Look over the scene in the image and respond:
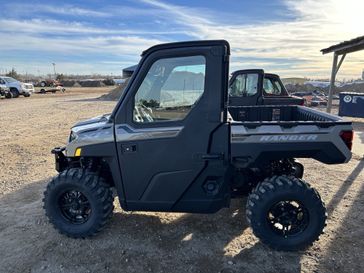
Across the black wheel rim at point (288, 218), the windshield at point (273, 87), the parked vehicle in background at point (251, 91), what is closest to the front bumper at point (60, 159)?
the black wheel rim at point (288, 218)

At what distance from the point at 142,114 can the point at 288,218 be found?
201 cm

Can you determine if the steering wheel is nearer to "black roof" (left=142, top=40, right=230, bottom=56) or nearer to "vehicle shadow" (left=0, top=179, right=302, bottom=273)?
"black roof" (left=142, top=40, right=230, bottom=56)

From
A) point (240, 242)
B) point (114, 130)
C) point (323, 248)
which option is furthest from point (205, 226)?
point (114, 130)

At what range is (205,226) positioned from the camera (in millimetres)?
4043

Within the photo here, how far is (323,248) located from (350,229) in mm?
703

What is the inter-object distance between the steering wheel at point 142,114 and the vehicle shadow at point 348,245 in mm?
2387

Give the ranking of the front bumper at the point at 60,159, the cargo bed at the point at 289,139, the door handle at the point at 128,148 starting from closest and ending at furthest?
the cargo bed at the point at 289,139
the door handle at the point at 128,148
the front bumper at the point at 60,159

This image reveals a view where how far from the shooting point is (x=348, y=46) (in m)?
11.3

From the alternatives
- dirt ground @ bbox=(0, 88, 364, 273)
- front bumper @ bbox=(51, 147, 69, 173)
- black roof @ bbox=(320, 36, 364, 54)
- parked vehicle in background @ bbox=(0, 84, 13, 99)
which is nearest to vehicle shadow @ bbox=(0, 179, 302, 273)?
dirt ground @ bbox=(0, 88, 364, 273)

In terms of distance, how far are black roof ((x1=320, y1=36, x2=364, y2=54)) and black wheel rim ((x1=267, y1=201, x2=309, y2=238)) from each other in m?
8.79

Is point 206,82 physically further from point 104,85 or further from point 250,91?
point 104,85

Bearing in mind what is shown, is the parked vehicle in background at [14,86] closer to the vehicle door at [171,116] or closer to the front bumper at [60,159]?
the front bumper at [60,159]

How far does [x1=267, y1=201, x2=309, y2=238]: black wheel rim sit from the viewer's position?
348cm

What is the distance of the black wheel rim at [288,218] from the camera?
3477 millimetres
